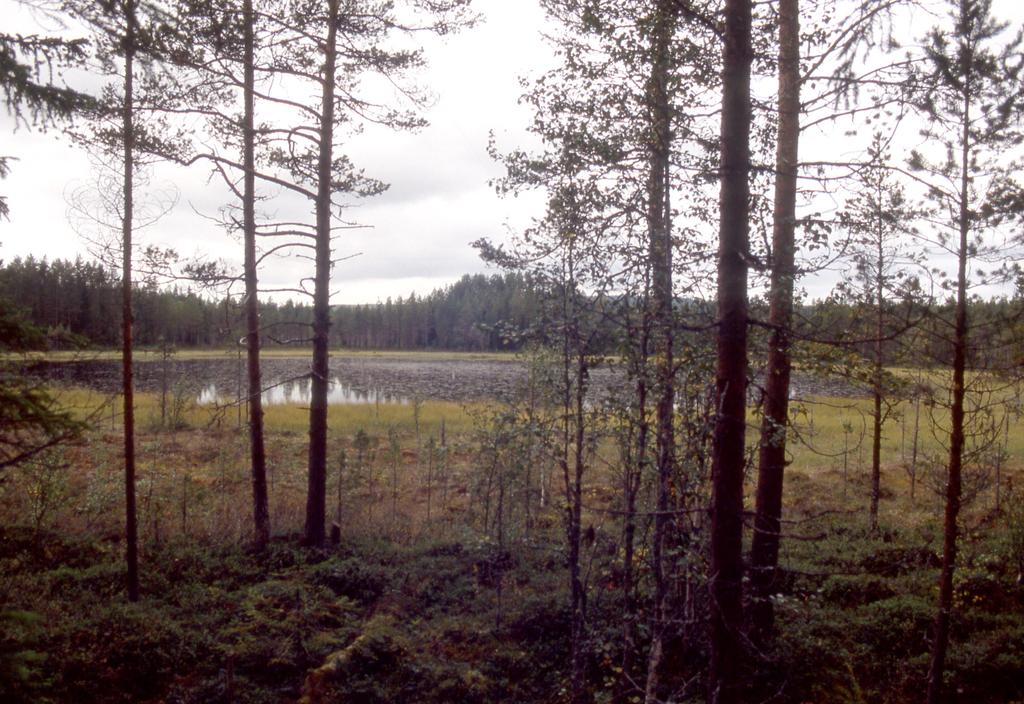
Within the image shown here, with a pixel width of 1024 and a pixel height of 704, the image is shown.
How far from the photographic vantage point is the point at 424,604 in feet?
31.5

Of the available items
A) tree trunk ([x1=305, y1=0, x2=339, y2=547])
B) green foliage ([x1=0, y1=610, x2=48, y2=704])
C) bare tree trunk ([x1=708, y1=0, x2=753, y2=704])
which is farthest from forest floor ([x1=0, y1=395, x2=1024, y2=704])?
tree trunk ([x1=305, y1=0, x2=339, y2=547])

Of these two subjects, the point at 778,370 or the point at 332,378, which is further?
the point at 332,378

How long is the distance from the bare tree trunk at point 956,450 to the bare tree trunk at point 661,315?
130 inches

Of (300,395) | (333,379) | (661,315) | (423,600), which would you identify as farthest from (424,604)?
(300,395)

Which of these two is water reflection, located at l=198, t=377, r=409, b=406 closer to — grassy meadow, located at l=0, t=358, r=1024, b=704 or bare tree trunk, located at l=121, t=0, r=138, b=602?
grassy meadow, located at l=0, t=358, r=1024, b=704

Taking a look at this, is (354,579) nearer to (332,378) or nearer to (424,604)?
(424,604)

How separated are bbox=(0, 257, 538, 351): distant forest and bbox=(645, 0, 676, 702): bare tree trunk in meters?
1.44

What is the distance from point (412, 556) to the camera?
36.7 feet

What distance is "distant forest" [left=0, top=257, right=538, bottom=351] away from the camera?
6496 millimetres

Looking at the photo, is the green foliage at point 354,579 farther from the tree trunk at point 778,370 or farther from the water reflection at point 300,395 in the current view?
the water reflection at point 300,395

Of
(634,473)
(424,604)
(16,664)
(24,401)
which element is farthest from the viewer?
(424,604)

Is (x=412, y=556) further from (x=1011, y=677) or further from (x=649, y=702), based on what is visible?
(x=1011, y=677)

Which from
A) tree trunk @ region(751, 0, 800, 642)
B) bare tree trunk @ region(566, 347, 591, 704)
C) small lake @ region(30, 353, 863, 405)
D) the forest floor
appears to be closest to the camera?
tree trunk @ region(751, 0, 800, 642)

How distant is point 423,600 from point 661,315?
679 cm
